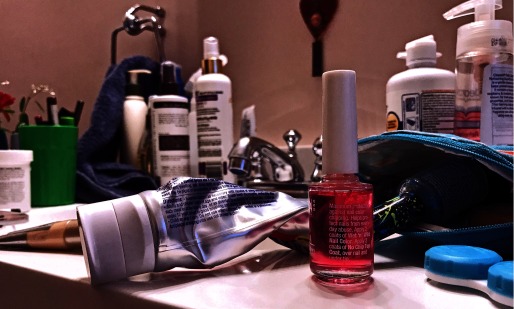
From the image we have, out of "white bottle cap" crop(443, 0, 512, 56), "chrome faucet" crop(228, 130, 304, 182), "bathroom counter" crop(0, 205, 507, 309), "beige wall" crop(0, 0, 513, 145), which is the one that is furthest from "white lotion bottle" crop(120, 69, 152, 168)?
"white bottle cap" crop(443, 0, 512, 56)

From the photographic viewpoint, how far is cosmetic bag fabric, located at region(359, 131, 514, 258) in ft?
1.01

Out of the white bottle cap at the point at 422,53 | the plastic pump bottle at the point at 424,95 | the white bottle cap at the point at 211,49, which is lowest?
the plastic pump bottle at the point at 424,95

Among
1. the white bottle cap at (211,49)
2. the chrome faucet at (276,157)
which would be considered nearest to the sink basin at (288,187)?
the chrome faucet at (276,157)

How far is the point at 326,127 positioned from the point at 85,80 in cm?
72

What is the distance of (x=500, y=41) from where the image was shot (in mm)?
434

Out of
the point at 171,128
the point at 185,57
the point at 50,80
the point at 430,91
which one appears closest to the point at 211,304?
the point at 430,91

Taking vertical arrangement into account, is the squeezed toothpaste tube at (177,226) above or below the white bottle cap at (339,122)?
below

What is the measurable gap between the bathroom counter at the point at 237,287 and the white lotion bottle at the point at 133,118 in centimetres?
46

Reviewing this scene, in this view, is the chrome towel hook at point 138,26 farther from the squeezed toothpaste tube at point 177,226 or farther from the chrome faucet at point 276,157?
the squeezed toothpaste tube at point 177,226

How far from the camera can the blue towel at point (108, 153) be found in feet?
2.35

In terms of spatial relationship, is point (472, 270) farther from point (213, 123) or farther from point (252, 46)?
point (252, 46)

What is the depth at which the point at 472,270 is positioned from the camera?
0.87ft

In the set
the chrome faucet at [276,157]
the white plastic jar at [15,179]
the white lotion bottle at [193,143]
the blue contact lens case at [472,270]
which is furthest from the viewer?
the white lotion bottle at [193,143]

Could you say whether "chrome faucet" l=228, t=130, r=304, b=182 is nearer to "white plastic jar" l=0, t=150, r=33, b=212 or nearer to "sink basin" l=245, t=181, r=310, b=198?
"sink basin" l=245, t=181, r=310, b=198
